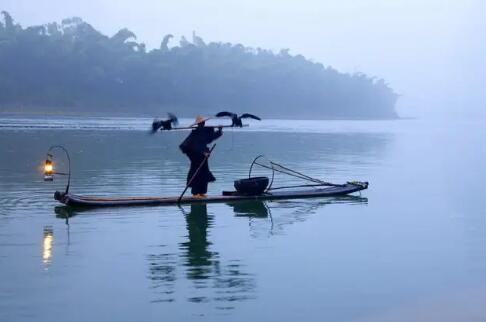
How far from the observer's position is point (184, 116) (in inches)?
4183

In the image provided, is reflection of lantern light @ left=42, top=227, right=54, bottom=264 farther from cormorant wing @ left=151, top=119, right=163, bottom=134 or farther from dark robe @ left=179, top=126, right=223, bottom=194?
dark robe @ left=179, top=126, right=223, bottom=194

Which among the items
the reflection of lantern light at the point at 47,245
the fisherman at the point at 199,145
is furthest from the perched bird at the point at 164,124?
the reflection of lantern light at the point at 47,245

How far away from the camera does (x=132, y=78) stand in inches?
4060

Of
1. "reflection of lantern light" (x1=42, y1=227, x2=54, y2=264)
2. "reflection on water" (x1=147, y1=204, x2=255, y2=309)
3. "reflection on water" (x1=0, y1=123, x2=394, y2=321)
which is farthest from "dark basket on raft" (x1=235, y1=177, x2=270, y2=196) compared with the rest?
"reflection of lantern light" (x1=42, y1=227, x2=54, y2=264)

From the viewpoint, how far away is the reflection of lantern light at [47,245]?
9844 mm

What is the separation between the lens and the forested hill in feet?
304

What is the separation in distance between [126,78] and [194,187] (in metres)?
89.8

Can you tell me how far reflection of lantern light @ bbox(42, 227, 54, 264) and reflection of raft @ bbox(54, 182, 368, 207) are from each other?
1.78m

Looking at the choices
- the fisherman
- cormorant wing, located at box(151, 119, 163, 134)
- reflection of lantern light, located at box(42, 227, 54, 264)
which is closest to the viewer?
reflection of lantern light, located at box(42, 227, 54, 264)

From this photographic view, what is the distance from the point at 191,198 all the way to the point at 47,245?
4520 millimetres

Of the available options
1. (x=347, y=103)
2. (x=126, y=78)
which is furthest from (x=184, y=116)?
(x=347, y=103)

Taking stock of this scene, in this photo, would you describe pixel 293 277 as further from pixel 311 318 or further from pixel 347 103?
pixel 347 103

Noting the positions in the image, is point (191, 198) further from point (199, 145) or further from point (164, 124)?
point (164, 124)

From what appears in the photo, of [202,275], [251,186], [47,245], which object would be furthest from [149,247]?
[251,186]
